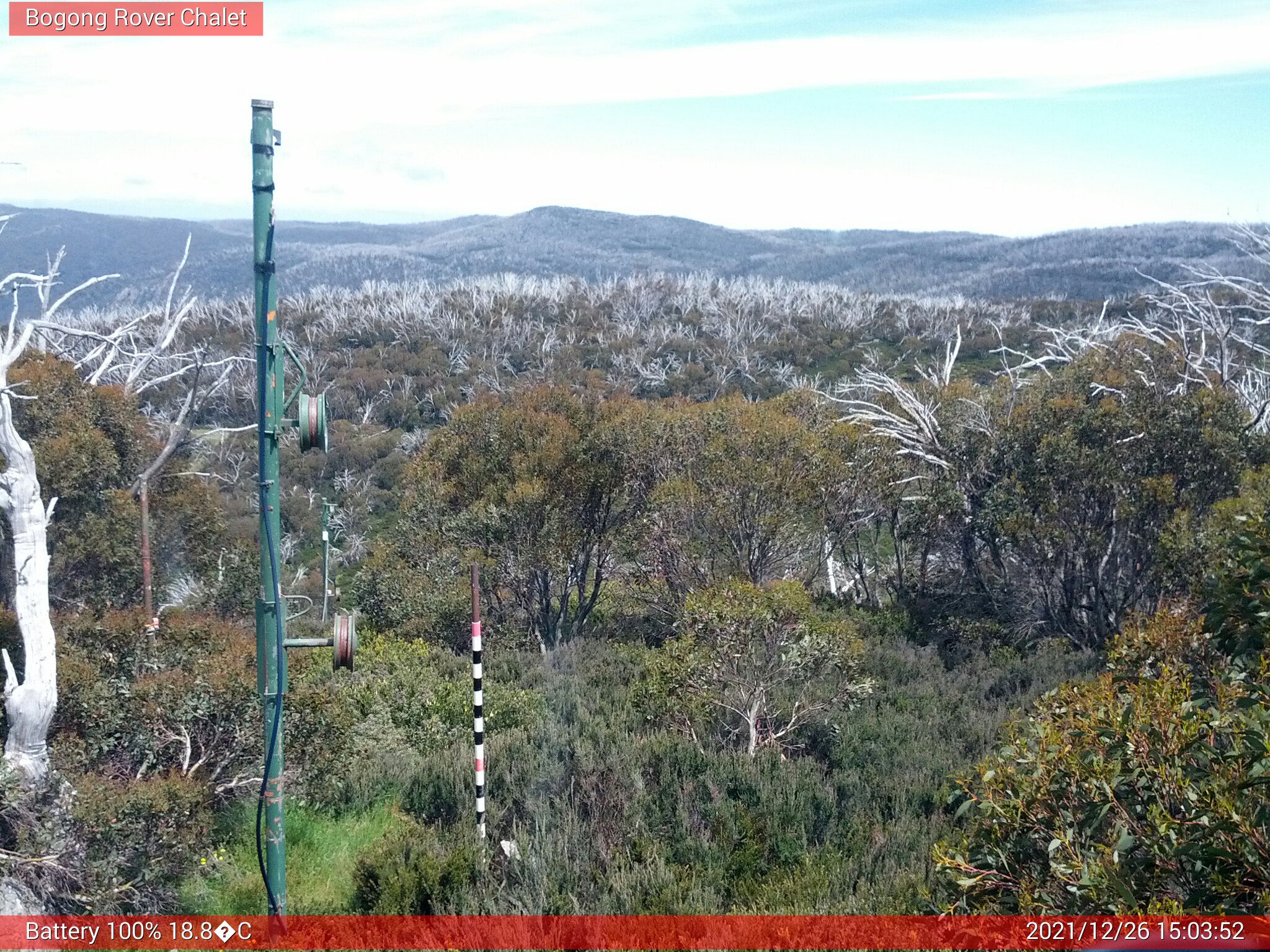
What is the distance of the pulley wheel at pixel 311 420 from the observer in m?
4.79

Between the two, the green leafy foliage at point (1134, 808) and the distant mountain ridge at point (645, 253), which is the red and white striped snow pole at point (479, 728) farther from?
the distant mountain ridge at point (645, 253)

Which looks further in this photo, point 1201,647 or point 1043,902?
point 1201,647

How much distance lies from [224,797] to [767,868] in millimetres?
3844

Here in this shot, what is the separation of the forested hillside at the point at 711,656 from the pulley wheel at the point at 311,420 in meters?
2.79

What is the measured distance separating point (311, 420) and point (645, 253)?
3975 inches

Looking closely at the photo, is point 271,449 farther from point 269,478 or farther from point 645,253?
point 645,253

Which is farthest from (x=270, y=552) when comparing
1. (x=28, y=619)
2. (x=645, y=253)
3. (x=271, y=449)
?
(x=645, y=253)

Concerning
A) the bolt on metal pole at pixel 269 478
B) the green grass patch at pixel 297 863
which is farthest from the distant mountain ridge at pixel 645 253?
the bolt on metal pole at pixel 269 478

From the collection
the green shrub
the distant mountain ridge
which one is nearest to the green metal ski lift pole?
the green shrub

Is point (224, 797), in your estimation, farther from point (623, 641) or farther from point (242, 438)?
point (242, 438)

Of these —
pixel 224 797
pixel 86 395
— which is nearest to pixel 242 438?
pixel 86 395

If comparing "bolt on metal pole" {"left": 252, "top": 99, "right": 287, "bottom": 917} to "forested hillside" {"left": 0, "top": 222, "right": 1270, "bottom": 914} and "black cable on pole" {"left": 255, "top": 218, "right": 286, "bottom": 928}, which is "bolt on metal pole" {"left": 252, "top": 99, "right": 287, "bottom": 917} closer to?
"black cable on pole" {"left": 255, "top": 218, "right": 286, "bottom": 928}

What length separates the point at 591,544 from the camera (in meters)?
16.2

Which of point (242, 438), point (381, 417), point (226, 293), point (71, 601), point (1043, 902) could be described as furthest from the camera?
point (226, 293)
